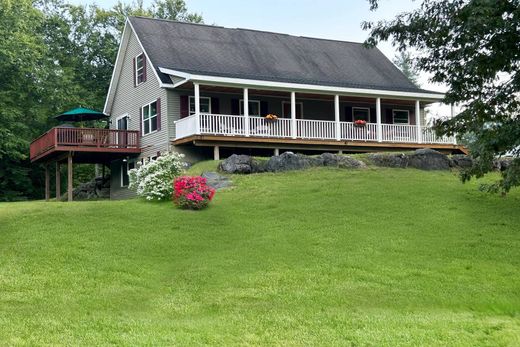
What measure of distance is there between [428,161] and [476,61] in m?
10.7

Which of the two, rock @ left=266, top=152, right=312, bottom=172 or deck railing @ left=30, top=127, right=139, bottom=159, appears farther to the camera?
deck railing @ left=30, top=127, right=139, bottom=159

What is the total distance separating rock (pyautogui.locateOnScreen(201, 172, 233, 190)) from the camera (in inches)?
765

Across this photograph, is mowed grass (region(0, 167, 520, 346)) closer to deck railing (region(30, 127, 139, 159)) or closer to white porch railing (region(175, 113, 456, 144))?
white porch railing (region(175, 113, 456, 144))

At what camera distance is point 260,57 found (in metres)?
29.3

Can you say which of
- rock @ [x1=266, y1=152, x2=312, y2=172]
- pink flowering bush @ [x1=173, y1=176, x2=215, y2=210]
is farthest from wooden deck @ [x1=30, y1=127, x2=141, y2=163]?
pink flowering bush @ [x1=173, y1=176, x2=215, y2=210]

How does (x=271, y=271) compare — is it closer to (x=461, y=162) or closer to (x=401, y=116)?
(x=461, y=162)

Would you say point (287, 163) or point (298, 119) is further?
point (298, 119)

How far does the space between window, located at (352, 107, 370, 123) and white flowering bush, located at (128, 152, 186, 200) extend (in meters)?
12.8

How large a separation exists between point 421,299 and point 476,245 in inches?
144

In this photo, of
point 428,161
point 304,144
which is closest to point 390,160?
point 428,161

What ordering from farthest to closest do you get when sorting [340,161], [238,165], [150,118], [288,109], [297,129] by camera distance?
[288,109] → [150,118] → [297,129] → [340,161] → [238,165]

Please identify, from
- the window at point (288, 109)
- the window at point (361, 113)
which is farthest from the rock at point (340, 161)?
the window at point (361, 113)

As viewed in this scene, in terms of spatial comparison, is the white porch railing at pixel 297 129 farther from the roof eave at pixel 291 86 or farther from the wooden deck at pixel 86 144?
the wooden deck at pixel 86 144

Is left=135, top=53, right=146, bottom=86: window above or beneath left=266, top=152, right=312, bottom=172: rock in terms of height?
above
